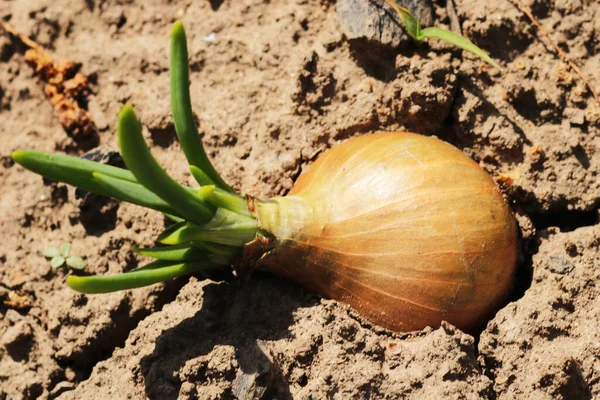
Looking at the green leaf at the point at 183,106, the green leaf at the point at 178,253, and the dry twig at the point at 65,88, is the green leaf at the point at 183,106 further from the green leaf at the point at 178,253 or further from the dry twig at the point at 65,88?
the dry twig at the point at 65,88

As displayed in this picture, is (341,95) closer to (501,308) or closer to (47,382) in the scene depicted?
(501,308)

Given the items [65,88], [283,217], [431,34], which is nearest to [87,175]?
[283,217]

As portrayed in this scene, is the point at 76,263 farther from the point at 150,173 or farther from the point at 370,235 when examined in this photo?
the point at 370,235

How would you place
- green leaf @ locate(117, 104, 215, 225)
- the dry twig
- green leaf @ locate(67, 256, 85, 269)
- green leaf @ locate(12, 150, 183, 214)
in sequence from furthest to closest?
the dry twig → green leaf @ locate(67, 256, 85, 269) → green leaf @ locate(12, 150, 183, 214) → green leaf @ locate(117, 104, 215, 225)

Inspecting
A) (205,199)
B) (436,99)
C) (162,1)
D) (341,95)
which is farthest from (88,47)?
(436,99)

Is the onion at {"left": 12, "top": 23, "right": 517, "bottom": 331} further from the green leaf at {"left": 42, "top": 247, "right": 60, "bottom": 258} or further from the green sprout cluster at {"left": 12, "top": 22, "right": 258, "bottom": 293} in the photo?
the green leaf at {"left": 42, "top": 247, "right": 60, "bottom": 258}

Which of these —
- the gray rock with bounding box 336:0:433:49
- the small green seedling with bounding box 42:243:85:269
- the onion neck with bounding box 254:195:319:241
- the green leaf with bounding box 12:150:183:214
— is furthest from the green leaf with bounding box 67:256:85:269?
the gray rock with bounding box 336:0:433:49

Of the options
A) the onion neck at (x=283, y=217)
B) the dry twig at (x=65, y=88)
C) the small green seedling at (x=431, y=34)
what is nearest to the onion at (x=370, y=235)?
the onion neck at (x=283, y=217)
